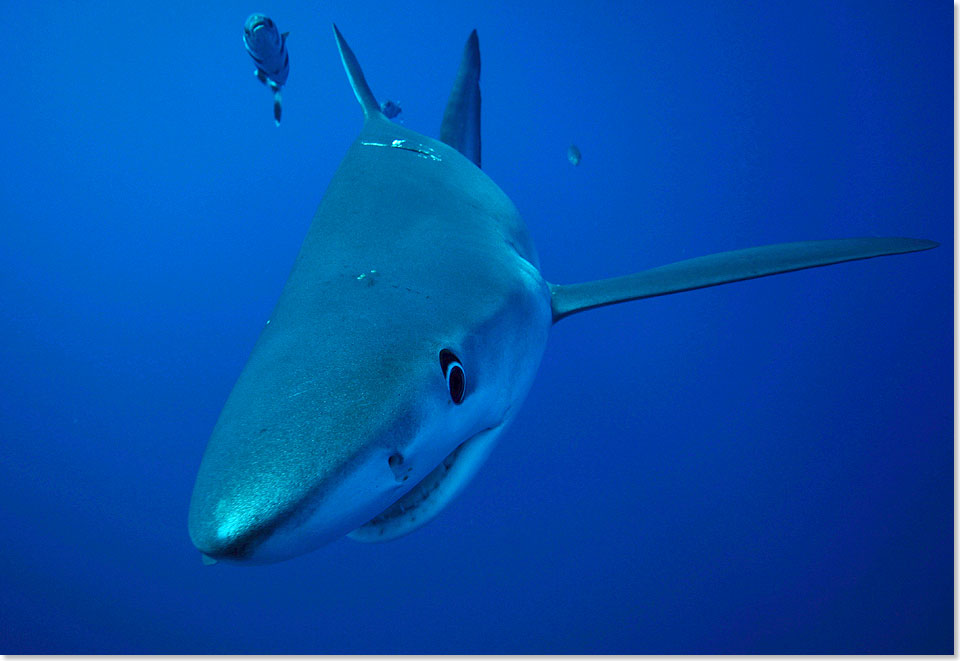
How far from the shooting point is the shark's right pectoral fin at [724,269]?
71.7 inches

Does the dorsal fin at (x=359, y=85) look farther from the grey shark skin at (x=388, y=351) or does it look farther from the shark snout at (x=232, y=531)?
the shark snout at (x=232, y=531)

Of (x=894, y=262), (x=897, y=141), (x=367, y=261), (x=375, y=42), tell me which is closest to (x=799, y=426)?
(x=894, y=262)

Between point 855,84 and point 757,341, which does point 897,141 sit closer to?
point 855,84

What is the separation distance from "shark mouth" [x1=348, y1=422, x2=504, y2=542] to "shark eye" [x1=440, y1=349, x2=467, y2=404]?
1.02ft

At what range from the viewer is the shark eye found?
108cm

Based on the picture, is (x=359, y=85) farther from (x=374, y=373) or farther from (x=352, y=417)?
(x=352, y=417)

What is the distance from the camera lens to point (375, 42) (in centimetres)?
1631

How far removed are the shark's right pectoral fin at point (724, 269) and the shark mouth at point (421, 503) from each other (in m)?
0.82

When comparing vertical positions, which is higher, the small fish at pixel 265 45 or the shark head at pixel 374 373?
the small fish at pixel 265 45

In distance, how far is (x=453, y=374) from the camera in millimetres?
1102

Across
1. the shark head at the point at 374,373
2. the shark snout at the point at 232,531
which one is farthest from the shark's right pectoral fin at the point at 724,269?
A: the shark snout at the point at 232,531

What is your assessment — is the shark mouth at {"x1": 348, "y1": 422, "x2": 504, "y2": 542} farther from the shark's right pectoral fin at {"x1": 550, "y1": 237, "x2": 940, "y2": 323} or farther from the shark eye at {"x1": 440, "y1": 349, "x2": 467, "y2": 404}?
the shark's right pectoral fin at {"x1": 550, "y1": 237, "x2": 940, "y2": 323}

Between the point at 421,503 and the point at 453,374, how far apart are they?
0.43m

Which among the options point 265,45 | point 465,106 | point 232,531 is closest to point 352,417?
point 232,531
